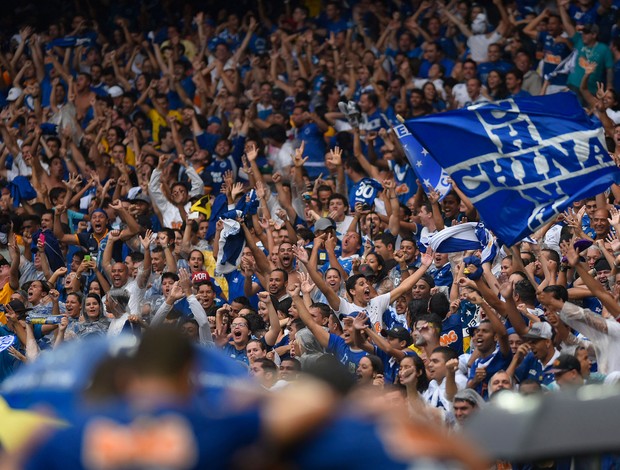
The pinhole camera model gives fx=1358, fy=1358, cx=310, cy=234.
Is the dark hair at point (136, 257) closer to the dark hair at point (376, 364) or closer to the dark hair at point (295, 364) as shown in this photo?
the dark hair at point (295, 364)

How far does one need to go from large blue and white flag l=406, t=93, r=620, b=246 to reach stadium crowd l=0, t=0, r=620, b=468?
1.31 feet

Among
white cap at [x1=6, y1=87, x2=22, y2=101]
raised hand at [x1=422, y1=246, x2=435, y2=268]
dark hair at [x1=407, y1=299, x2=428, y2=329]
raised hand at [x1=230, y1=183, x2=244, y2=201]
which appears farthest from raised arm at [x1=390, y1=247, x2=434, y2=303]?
white cap at [x1=6, y1=87, x2=22, y2=101]

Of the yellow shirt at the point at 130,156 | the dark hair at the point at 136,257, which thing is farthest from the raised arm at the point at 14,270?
the yellow shirt at the point at 130,156

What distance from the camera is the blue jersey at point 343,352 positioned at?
942cm

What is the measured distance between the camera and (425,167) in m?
11.6

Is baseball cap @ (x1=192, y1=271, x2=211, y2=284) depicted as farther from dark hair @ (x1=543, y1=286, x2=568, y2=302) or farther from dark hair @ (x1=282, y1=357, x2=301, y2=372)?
dark hair @ (x1=543, y1=286, x2=568, y2=302)

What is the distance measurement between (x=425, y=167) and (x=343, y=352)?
2.63 meters

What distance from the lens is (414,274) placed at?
10211 mm

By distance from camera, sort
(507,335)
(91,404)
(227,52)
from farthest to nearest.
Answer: (227,52)
(507,335)
(91,404)

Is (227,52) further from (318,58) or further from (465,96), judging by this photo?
(465,96)

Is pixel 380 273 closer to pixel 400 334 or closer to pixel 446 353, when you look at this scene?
pixel 400 334

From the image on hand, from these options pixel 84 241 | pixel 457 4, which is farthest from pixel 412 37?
pixel 84 241

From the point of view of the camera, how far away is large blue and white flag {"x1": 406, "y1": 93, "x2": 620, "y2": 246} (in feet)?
29.9

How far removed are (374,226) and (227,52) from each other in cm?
646
